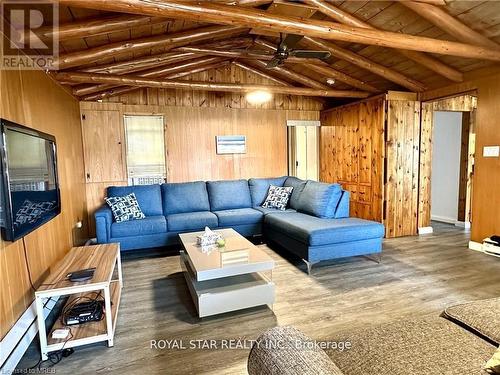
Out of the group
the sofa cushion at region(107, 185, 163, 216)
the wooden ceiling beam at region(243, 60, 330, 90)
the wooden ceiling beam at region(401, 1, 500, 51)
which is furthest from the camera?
the wooden ceiling beam at region(243, 60, 330, 90)

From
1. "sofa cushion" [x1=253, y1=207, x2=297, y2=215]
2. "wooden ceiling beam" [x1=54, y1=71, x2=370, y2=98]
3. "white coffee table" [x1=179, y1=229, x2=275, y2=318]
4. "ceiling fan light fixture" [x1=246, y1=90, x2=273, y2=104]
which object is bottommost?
"white coffee table" [x1=179, y1=229, x2=275, y2=318]

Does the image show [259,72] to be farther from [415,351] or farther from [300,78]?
[415,351]

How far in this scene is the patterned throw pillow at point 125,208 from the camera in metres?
4.04

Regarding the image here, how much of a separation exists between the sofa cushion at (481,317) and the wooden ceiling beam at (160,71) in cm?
460

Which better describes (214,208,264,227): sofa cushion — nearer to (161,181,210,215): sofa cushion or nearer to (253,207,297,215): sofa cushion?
(253,207,297,215): sofa cushion

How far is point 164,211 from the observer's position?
4609 millimetres

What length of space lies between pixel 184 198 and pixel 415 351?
13.1 feet

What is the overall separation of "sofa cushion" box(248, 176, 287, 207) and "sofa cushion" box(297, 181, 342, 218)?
1097 mm

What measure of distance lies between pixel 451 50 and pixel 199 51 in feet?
10.1

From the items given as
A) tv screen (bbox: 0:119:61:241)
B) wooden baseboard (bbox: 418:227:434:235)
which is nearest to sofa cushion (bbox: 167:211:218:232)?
tv screen (bbox: 0:119:61:241)

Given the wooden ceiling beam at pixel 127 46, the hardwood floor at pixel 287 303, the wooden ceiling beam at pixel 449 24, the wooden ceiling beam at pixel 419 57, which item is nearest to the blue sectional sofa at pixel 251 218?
the hardwood floor at pixel 287 303

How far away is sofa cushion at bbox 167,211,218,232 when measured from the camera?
13.4 ft

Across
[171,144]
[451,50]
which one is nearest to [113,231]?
[171,144]

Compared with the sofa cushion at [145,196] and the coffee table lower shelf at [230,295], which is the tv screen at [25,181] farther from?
the sofa cushion at [145,196]
